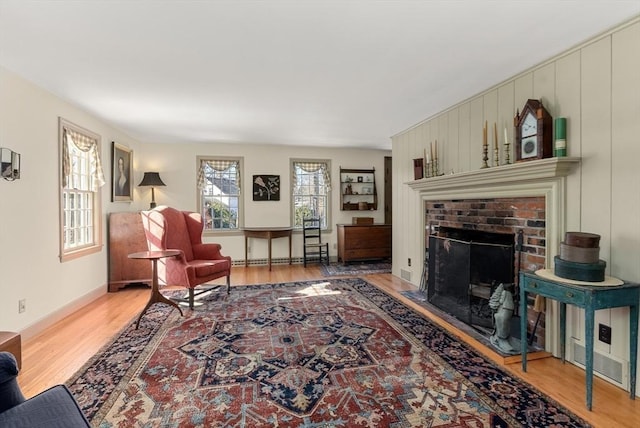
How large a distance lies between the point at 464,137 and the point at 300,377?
116 inches

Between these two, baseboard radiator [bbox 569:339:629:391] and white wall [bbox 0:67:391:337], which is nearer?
baseboard radiator [bbox 569:339:629:391]

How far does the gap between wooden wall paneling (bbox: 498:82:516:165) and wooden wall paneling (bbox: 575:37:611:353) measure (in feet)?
2.04

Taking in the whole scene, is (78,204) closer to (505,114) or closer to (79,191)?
(79,191)

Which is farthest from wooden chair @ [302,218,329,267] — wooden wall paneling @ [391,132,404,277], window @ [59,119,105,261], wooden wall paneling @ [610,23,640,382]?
wooden wall paneling @ [610,23,640,382]

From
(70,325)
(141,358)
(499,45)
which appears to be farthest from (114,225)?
(499,45)

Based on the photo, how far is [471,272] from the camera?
3010mm

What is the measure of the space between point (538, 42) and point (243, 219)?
4.94 m

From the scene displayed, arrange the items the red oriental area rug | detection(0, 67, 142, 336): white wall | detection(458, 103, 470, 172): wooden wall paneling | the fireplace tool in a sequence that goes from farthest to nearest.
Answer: detection(458, 103, 470, 172): wooden wall paneling
the fireplace tool
detection(0, 67, 142, 336): white wall
the red oriental area rug

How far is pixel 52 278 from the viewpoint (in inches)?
119

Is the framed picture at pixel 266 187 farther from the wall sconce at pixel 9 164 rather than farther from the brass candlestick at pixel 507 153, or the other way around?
the brass candlestick at pixel 507 153

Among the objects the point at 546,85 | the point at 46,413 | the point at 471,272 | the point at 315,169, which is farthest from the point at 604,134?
the point at 315,169

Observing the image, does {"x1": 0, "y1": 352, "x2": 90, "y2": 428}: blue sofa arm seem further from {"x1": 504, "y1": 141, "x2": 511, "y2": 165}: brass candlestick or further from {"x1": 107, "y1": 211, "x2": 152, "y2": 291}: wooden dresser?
{"x1": 107, "y1": 211, "x2": 152, "y2": 291}: wooden dresser

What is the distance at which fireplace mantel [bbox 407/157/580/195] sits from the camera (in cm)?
221

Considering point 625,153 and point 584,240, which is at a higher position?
point 625,153
